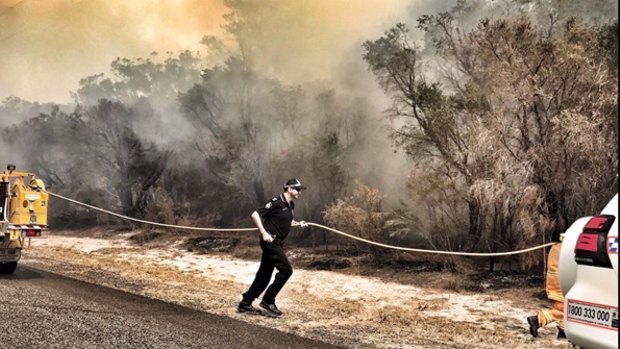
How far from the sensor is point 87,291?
698 centimetres

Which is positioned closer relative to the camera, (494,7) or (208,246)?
(494,7)

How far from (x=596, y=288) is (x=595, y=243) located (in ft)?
0.76

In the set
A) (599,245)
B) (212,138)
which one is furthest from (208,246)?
(599,245)

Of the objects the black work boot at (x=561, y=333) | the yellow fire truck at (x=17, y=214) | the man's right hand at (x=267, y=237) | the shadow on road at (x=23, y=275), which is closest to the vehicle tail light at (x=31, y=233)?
the yellow fire truck at (x=17, y=214)

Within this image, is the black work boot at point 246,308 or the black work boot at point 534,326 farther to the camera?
the black work boot at point 246,308

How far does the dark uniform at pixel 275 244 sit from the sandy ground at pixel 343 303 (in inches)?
17.4

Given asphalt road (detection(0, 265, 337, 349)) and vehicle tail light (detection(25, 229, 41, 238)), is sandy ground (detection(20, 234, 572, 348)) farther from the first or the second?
vehicle tail light (detection(25, 229, 41, 238))

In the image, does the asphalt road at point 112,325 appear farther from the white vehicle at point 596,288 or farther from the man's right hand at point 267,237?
the white vehicle at point 596,288

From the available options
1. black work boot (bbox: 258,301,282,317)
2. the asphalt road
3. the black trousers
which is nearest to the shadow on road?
the asphalt road

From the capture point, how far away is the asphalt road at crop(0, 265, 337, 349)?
14.6 ft

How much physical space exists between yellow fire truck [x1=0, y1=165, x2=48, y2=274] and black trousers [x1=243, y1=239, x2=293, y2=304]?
4.15 meters

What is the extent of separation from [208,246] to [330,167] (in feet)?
14.9

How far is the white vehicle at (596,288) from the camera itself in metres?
2.57

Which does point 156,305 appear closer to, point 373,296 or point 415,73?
point 373,296
